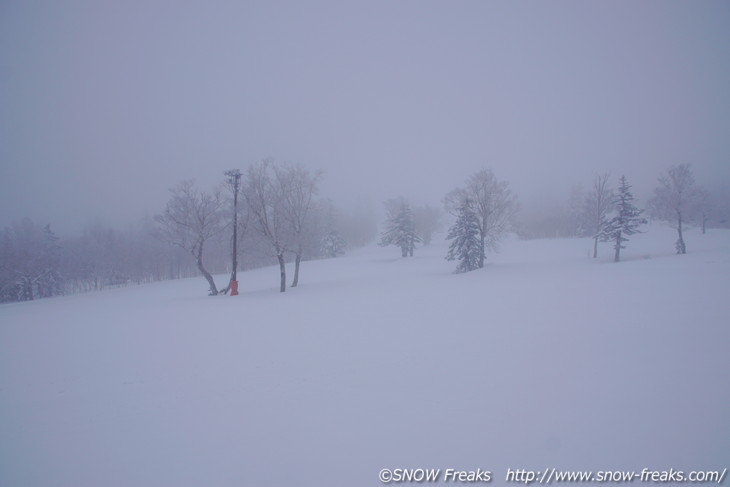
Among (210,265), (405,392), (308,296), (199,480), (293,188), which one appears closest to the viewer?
(199,480)

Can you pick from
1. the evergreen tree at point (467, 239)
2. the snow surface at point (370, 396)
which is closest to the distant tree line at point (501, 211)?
the evergreen tree at point (467, 239)

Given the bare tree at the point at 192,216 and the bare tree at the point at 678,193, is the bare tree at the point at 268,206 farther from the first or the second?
the bare tree at the point at 678,193

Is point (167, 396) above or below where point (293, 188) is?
below

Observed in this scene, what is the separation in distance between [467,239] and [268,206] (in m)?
18.8

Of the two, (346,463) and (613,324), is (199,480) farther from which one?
(613,324)

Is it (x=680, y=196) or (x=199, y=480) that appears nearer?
(x=199, y=480)

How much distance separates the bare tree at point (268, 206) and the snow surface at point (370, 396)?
1040 cm

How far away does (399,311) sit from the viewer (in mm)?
12453

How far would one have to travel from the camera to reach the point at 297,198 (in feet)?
73.1

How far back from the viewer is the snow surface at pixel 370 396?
13.6 feet

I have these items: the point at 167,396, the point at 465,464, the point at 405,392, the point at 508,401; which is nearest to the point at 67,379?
the point at 167,396

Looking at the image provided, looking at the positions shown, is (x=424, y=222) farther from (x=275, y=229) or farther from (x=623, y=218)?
(x=275, y=229)

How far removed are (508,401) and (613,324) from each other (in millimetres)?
6219

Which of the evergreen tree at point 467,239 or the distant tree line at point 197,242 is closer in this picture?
the distant tree line at point 197,242
